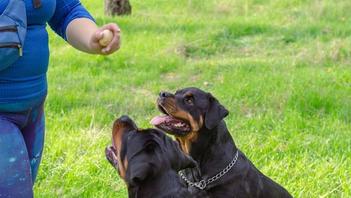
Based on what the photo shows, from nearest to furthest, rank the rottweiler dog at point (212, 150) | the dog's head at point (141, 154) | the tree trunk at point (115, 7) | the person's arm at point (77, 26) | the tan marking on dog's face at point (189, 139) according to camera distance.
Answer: the dog's head at point (141, 154) → the person's arm at point (77, 26) → the rottweiler dog at point (212, 150) → the tan marking on dog's face at point (189, 139) → the tree trunk at point (115, 7)

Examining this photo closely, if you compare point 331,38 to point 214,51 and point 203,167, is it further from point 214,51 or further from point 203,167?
point 203,167

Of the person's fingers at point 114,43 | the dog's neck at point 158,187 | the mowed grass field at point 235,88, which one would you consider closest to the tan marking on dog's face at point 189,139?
the mowed grass field at point 235,88

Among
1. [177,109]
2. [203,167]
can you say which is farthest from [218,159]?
[177,109]

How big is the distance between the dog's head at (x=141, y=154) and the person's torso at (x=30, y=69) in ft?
1.55

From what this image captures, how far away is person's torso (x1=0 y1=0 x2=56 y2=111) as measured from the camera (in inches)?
105

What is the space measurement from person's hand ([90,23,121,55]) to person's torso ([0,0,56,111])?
24cm

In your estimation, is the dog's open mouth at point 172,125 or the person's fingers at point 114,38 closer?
the person's fingers at point 114,38

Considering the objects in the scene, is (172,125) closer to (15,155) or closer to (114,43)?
(114,43)

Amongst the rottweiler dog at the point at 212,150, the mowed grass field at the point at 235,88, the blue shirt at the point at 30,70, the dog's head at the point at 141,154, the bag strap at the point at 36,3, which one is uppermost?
the bag strap at the point at 36,3

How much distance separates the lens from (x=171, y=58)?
8.62 meters

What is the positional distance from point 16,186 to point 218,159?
160 centimetres

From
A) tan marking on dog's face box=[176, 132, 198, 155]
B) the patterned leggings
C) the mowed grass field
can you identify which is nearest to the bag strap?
the patterned leggings

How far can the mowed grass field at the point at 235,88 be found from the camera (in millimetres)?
4660

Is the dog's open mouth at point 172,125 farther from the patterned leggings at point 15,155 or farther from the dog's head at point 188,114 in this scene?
the patterned leggings at point 15,155
